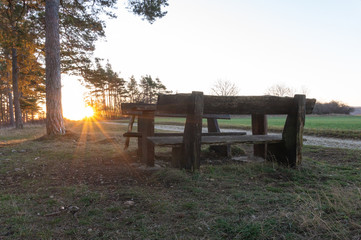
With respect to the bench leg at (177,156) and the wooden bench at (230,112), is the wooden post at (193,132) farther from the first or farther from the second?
the bench leg at (177,156)

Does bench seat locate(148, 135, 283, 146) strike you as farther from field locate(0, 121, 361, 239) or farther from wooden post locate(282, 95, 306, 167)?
field locate(0, 121, 361, 239)

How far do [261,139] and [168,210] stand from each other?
2.75 meters

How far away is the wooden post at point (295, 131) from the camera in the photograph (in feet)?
14.4

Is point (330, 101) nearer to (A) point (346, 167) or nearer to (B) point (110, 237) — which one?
(A) point (346, 167)

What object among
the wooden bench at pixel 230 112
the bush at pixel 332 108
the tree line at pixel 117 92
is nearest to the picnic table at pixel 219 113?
the wooden bench at pixel 230 112

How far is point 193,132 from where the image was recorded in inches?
153

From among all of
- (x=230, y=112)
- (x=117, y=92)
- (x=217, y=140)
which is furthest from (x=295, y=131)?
(x=117, y=92)

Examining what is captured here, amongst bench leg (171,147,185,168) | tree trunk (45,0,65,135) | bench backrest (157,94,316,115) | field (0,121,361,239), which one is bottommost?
field (0,121,361,239)

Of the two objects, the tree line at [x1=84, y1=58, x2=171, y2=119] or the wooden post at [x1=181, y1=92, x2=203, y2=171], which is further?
the tree line at [x1=84, y1=58, x2=171, y2=119]

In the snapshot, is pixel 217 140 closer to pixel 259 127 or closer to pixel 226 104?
pixel 226 104

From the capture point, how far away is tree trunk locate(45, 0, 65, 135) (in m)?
9.02

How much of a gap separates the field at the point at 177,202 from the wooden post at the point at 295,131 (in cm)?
28

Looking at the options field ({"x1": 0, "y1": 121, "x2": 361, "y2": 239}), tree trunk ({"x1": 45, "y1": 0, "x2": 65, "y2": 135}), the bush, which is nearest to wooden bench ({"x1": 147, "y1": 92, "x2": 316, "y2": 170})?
field ({"x1": 0, "y1": 121, "x2": 361, "y2": 239})

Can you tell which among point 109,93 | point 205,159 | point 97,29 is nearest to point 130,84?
point 109,93
